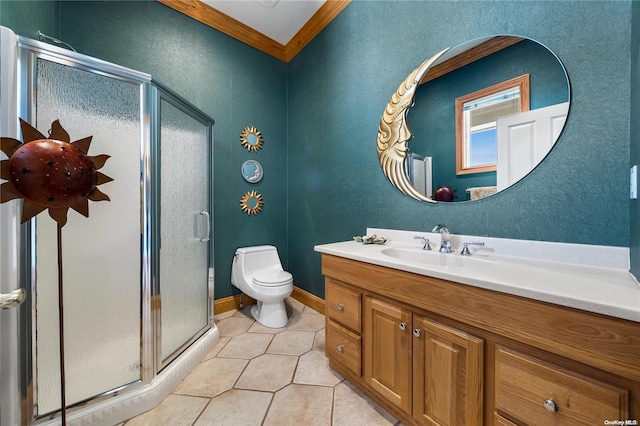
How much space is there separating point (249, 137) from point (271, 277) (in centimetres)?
147

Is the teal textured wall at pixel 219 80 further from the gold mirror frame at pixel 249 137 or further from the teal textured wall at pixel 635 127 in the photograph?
the teal textured wall at pixel 635 127

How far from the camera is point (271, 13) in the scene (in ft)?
7.36

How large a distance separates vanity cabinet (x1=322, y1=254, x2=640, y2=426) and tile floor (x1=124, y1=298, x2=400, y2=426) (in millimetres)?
144

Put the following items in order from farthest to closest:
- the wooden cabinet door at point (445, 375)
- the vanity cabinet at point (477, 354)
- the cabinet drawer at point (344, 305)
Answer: the cabinet drawer at point (344, 305)
the wooden cabinet door at point (445, 375)
the vanity cabinet at point (477, 354)

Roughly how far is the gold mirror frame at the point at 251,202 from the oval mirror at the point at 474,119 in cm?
141

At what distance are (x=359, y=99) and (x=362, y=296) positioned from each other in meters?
1.53

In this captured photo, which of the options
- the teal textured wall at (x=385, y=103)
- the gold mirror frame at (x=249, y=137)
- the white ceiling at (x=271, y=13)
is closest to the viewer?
the teal textured wall at (x=385, y=103)

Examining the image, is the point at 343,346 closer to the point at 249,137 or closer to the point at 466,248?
the point at 466,248

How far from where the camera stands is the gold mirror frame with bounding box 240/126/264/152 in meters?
2.43

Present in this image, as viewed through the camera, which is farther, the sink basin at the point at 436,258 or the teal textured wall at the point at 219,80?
the teal textured wall at the point at 219,80

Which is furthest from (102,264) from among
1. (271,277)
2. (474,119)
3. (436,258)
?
(474,119)

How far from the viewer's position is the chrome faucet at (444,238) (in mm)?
1300

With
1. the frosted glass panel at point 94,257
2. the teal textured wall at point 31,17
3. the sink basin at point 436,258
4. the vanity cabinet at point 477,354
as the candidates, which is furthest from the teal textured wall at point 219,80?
the sink basin at point 436,258

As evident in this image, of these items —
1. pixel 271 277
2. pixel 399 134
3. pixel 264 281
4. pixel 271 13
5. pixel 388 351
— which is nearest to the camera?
pixel 388 351
